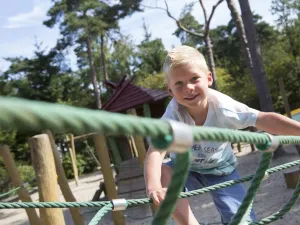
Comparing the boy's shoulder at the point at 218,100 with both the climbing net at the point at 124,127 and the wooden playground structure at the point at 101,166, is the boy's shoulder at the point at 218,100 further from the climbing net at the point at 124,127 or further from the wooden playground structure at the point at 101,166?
the wooden playground structure at the point at 101,166

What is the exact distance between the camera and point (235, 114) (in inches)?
67.9

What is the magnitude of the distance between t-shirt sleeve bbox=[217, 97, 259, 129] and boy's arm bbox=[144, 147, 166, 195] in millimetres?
360

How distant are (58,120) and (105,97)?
2311 centimetres

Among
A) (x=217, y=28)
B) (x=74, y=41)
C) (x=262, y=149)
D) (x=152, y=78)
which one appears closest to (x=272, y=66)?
(x=152, y=78)

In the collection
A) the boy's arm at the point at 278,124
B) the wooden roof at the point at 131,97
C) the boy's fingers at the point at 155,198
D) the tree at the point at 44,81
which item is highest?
the tree at the point at 44,81

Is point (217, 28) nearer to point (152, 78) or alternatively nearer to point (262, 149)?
point (152, 78)

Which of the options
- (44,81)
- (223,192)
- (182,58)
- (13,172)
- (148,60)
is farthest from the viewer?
(148,60)

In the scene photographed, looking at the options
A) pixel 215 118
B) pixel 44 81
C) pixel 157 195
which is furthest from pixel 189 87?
pixel 44 81

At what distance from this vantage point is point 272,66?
17766mm

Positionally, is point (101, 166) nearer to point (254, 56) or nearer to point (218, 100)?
point (218, 100)

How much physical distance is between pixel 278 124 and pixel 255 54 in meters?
7.04

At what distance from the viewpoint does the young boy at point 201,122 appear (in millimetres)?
1576

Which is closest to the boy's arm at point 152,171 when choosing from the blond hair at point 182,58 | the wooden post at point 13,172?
the blond hair at point 182,58

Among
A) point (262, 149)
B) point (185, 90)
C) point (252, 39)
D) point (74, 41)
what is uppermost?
point (74, 41)
